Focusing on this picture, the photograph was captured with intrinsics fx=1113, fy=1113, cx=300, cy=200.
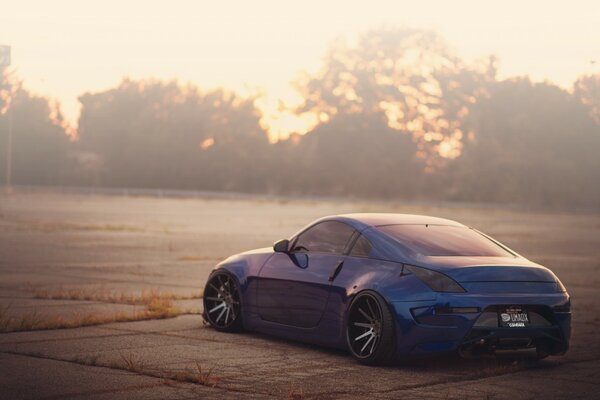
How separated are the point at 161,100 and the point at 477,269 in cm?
11254

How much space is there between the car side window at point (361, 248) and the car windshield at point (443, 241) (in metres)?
0.20

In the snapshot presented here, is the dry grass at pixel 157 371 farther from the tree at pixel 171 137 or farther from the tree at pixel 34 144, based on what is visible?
the tree at pixel 171 137

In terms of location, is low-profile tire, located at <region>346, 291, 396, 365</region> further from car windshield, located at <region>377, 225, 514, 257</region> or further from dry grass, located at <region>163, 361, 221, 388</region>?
dry grass, located at <region>163, 361, 221, 388</region>

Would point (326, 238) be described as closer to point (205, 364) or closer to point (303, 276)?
point (303, 276)

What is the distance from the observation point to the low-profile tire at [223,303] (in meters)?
11.8

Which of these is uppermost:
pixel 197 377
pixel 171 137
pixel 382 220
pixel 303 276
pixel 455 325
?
pixel 171 137

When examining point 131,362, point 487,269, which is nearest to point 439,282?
point 487,269

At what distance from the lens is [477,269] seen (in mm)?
9766

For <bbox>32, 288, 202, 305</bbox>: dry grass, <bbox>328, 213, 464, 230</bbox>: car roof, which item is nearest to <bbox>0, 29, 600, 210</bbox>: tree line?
<bbox>32, 288, 202, 305</bbox>: dry grass

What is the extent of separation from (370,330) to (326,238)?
148 cm

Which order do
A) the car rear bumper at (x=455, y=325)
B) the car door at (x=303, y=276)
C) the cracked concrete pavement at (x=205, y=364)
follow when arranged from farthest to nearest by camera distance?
the car door at (x=303, y=276) → the car rear bumper at (x=455, y=325) → the cracked concrete pavement at (x=205, y=364)

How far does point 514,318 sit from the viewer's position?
9.67 meters

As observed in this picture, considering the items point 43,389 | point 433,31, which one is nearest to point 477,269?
point 43,389

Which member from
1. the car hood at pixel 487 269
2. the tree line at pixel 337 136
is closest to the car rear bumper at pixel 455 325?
the car hood at pixel 487 269
